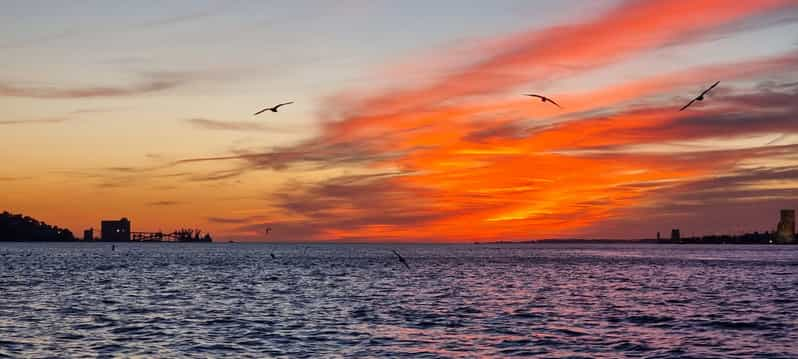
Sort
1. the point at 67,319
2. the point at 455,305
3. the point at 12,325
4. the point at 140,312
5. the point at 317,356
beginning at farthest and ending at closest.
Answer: the point at 455,305 → the point at 140,312 → the point at 67,319 → the point at 12,325 → the point at 317,356

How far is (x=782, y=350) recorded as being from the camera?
43.9 meters

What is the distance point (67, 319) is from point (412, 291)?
3808cm

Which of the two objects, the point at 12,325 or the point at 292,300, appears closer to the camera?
the point at 12,325

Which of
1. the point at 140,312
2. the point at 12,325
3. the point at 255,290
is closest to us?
the point at 12,325

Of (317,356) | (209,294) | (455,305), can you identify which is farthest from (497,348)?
(209,294)

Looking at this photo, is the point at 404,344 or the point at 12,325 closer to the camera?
the point at 404,344

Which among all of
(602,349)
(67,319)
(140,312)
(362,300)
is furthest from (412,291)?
→ (602,349)

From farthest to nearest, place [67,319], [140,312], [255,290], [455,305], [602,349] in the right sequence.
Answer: [255,290] < [455,305] < [140,312] < [67,319] < [602,349]

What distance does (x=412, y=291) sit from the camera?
86.0 meters

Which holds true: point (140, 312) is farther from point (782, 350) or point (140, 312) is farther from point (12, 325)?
point (782, 350)

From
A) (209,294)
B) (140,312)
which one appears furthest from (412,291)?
(140,312)

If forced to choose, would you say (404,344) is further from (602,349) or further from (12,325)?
(12,325)

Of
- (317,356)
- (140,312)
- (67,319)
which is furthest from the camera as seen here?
(140,312)

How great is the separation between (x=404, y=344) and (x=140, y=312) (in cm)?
2465
